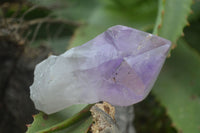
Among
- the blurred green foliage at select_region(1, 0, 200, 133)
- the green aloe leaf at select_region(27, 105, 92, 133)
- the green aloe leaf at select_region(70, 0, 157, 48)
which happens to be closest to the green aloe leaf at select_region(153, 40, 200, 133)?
the blurred green foliage at select_region(1, 0, 200, 133)

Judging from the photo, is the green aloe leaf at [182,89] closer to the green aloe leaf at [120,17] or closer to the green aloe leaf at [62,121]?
the green aloe leaf at [120,17]

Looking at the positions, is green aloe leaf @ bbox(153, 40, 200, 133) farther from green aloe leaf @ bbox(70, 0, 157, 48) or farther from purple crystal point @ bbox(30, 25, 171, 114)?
purple crystal point @ bbox(30, 25, 171, 114)

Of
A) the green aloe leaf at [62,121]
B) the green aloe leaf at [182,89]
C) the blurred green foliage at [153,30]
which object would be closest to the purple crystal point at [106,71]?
the green aloe leaf at [62,121]

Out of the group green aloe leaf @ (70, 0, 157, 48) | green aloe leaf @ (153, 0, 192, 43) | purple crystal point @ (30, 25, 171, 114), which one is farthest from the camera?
green aloe leaf @ (70, 0, 157, 48)

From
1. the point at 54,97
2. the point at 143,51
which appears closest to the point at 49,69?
the point at 54,97

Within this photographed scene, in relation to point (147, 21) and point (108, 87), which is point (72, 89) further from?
point (147, 21)

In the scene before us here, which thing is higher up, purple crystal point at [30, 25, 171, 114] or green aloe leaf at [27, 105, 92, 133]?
purple crystal point at [30, 25, 171, 114]
